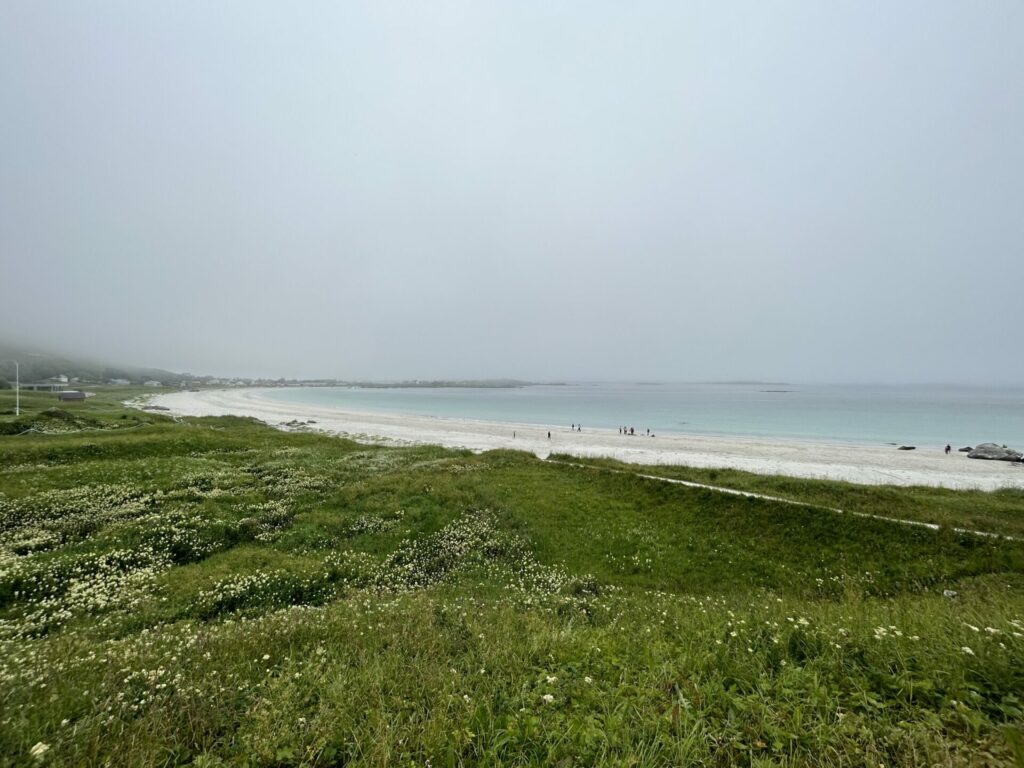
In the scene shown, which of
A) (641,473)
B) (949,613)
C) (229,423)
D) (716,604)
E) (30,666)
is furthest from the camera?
(229,423)

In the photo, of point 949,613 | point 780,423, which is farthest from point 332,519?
point 780,423

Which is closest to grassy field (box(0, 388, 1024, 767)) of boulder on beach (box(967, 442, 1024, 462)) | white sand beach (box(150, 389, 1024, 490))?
white sand beach (box(150, 389, 1024, 490))

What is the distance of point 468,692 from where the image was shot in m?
5.41

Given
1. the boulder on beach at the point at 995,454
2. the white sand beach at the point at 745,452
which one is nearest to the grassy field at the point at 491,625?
the white sand beach at the point at 745,452

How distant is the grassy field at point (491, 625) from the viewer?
4.32 m

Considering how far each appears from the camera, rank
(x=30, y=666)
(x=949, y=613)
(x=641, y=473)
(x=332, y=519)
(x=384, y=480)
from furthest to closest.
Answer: (x=641, y=473) < (x=384, y=480) < (x=332, y=519) < (x=949, y=613) < (x=30, y=666)

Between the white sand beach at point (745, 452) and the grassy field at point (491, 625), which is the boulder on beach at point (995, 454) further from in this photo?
the grassy field at point (491, 625)

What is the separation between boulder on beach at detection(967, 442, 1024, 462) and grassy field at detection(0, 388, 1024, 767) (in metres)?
43.4

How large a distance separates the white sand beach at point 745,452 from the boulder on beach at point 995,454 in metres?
1.70

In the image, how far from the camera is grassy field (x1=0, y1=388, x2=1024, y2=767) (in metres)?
4.32

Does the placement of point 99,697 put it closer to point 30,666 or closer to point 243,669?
point 243,669

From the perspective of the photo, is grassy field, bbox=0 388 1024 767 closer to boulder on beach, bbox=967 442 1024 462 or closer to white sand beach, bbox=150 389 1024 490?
white sand beach, bbox=150 389 1024 490

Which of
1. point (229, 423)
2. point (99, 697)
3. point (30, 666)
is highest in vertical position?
point (99, 697)

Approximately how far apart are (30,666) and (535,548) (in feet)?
49.8
